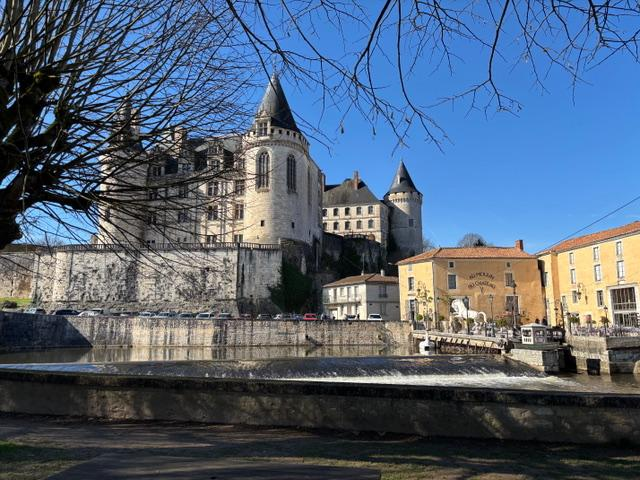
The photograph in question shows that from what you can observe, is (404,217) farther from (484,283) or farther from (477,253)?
(484,283)

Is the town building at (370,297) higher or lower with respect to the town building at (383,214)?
lower

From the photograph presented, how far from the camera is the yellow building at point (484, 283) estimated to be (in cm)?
3719

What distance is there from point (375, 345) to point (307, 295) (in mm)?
13678

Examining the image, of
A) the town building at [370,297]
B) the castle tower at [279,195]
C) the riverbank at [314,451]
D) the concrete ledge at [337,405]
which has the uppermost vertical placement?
the castle tower at [279,195]

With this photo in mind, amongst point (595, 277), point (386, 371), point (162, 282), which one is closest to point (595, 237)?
point (595, 277)

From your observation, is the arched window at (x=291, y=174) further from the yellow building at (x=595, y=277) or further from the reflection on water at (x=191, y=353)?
the yellow building at (x=595, y=277)

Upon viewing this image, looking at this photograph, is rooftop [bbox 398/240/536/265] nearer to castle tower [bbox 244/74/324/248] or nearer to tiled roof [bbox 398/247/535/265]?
A: tiled roof [bbox 398/247/535/265]

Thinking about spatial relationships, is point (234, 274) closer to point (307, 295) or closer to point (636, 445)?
point (307, 295)

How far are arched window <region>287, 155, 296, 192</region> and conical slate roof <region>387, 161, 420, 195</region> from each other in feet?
90.3

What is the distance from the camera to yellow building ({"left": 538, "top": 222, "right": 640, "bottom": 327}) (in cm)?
2908

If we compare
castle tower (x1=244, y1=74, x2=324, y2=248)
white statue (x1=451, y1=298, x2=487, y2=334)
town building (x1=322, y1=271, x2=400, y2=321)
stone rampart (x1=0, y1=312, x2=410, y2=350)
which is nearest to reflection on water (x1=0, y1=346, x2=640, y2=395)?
white statue (x1=451, y1=298, x2=487, y2=334)

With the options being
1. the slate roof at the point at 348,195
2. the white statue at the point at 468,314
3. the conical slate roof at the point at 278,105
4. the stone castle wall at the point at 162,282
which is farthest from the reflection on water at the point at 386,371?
the slate roof at the point at 348,195

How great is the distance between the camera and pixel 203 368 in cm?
1723

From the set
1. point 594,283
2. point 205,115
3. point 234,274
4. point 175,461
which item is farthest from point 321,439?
point 234,274
